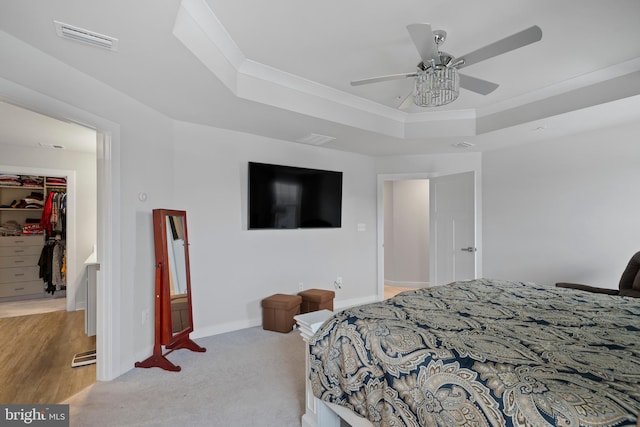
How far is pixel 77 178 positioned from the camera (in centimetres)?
468

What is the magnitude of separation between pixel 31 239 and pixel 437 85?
21.0 feet

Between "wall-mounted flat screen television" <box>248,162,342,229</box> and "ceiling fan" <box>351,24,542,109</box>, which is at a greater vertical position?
"ceiling fan" <box>351,24,542,109</box>

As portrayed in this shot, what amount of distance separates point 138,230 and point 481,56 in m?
2.90

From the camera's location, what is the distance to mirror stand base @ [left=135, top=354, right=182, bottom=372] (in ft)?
8.75

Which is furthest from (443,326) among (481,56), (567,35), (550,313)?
(567,35)

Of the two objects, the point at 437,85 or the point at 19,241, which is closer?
the point at 437,85

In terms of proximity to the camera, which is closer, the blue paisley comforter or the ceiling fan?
the blue paisley comforter

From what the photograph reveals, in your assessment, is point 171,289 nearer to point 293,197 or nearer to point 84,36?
point 293,197

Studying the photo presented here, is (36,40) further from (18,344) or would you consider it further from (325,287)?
(325,287)

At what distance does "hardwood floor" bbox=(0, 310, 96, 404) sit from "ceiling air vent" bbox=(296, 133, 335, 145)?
3066mm

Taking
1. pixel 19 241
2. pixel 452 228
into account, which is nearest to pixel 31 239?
pixel 19 241

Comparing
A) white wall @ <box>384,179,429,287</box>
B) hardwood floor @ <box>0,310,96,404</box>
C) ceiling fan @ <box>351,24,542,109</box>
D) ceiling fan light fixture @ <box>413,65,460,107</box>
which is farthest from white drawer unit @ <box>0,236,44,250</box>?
ceiling fan light fixture @ <box>413,65,460,107</box>

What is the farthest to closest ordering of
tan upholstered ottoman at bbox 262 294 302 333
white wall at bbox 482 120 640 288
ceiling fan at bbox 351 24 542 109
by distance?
1. tan upholstered ottoman at bbox 262 294 302 333
2. white wall at bbox 482 120 640 288
3. ceiling fan at bbox 351 24 542 109

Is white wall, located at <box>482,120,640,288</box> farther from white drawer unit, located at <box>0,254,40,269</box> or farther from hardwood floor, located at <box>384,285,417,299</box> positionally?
white drawer unit, located at <box>0,254,40,269</box>
